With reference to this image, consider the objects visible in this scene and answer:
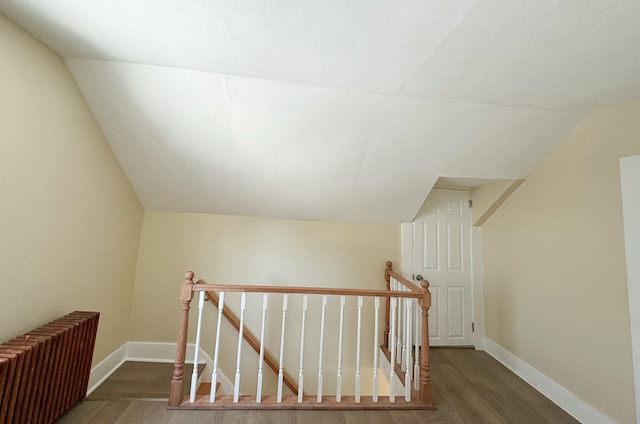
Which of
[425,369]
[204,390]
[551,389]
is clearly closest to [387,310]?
[425,369]

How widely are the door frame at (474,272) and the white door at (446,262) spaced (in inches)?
1.7

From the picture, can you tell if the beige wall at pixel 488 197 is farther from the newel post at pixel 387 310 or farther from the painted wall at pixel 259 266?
the newel post at pixel 387 310

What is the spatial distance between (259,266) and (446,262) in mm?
2228

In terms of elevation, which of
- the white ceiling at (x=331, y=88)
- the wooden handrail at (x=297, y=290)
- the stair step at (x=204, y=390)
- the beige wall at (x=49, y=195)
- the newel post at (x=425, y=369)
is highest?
the white ceiling at (x=331, y=88)

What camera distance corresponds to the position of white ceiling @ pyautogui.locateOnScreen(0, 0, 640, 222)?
1265 mm

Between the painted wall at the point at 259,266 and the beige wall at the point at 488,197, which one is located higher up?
the beige wall at the point at 488,197

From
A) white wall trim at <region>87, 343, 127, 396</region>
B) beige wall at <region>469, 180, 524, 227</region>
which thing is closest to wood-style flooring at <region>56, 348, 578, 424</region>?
white wall trim at <region>87, 343, 127, 396</region>

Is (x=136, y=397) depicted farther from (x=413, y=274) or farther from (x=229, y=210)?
(x=413, y=274)

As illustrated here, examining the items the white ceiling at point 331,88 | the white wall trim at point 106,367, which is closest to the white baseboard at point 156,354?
the white wall trim at point 106,367

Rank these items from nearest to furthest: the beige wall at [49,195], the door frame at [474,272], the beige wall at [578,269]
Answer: the beige wall at [49,195], the beige wall at [578,269], the door frame at [474,272]

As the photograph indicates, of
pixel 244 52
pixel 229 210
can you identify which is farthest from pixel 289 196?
pixel 244 52

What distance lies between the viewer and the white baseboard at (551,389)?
75.7 inches

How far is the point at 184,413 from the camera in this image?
188 centimetres

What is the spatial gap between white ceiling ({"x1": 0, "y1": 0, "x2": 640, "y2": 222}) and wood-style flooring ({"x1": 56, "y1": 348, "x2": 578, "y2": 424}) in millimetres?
1660
